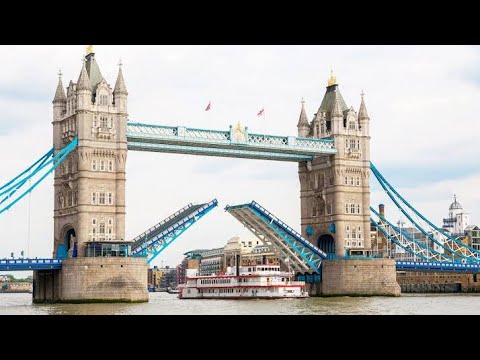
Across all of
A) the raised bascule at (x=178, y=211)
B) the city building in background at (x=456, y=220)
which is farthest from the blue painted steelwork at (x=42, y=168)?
the city building in background at (x=456, y=220)

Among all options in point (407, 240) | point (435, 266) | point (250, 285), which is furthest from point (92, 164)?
point (407, 240)

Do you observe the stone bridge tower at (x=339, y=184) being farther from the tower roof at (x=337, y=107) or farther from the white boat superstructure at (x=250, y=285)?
the white boat superstructure at (x=250, y=285)

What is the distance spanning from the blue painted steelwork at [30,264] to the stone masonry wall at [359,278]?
2368cm

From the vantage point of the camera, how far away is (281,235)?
7069 cm

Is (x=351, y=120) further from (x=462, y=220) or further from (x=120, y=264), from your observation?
(x=462, y=220)

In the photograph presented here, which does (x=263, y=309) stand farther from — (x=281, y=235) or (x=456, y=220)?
(x=456, y=220)

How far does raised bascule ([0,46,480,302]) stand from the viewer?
187 ft

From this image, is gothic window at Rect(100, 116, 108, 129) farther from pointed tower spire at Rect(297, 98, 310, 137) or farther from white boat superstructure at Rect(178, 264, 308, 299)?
pointed tower spire at Rect(297, 98, 310, 137)

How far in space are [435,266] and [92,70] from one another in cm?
3648

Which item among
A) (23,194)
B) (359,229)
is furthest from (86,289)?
(359,229)

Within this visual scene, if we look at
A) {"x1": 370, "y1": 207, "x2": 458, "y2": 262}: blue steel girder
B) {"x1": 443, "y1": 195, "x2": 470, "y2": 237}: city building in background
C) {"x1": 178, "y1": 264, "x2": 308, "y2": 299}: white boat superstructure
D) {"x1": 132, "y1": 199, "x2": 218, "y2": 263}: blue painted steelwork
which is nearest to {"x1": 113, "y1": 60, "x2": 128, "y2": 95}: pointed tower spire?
{"x1": 132, "y1": 199, "x2": 218, "y2": 263}: blue painted steelwork
